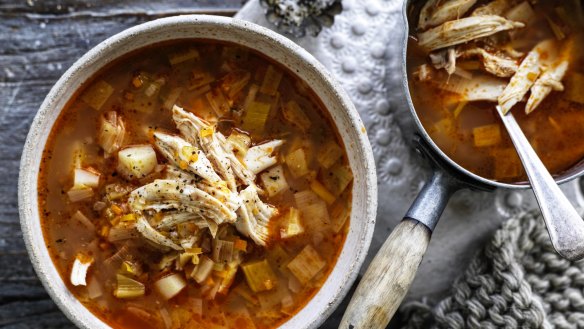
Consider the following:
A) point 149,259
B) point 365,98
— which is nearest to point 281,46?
point 365,98

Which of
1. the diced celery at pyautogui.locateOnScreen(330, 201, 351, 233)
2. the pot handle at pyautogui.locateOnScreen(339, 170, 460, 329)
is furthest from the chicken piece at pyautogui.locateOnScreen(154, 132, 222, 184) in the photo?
the pot handle at pyautogui.locateOnScreen(339, 170, 460, 329)

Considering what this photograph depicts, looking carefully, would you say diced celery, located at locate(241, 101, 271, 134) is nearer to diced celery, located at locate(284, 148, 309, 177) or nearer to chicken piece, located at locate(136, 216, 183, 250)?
diced celery, located at locate(284, 148, 309, 177)

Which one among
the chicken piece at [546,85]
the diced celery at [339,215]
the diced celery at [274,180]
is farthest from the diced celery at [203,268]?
the chicken piece at [546,85]

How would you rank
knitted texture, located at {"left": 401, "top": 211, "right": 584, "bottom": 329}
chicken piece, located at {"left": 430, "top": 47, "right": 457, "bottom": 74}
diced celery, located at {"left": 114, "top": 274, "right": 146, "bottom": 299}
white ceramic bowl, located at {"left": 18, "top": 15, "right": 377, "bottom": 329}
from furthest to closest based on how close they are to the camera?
knitted texture, located at {"left": 401, "top": 211, "right": 584, "bottom": 329} → chicken piece, located at {"left": 430, "top": 47, "right": 457, "bottom": 74} → diced celery, located at {"left": 114, "top": 274, "right": 146, "bottom": 299} → white ceramic bowl, located at {"left": 18, "top": 15, "right": 377, "bottom": 329}

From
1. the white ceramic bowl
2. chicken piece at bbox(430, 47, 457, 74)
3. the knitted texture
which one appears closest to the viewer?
the white ceramic bowl

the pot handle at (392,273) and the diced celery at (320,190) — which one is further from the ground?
the diced celery at (320,190)

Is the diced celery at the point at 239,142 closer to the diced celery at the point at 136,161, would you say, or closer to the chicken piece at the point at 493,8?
the diced celery at the point at 136,161
